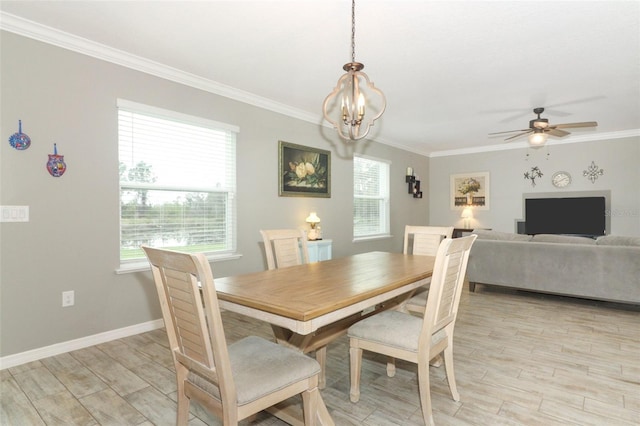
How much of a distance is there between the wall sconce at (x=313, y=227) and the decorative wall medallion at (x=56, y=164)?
8.90 feet

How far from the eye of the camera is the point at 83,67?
9.47ft

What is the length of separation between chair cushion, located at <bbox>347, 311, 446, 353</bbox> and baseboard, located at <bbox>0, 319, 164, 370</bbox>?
2.22 m

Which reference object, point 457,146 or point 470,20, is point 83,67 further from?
point 457,146

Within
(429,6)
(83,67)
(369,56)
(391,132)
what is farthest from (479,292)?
(83,67)

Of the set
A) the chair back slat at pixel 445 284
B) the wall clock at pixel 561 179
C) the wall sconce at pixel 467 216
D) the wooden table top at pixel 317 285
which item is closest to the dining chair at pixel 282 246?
the wooden table top at pixel 317 285

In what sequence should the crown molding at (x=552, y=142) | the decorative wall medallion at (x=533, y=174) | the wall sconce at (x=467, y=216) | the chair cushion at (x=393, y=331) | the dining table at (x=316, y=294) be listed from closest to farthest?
the dining table at (x=316, y=294) → the chair cushion at (x=393, y=331) → the crown molding at (x=552, y=142) → the decorative wall medallion at (x=533, y=174) → the wall sconce at (x=467, y=216)

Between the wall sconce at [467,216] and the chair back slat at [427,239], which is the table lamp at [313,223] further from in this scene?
the wall sconce at [467,216]

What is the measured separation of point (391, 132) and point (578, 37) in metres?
3.39

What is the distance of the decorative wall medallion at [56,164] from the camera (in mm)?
2713

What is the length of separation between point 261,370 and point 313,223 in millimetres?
3372

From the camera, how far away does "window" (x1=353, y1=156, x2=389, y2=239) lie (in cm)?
596

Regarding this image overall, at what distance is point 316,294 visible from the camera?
5.48ft

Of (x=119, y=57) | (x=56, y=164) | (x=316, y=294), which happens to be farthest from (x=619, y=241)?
(x=56, y=164)

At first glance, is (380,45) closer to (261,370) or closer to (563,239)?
(261,370)
